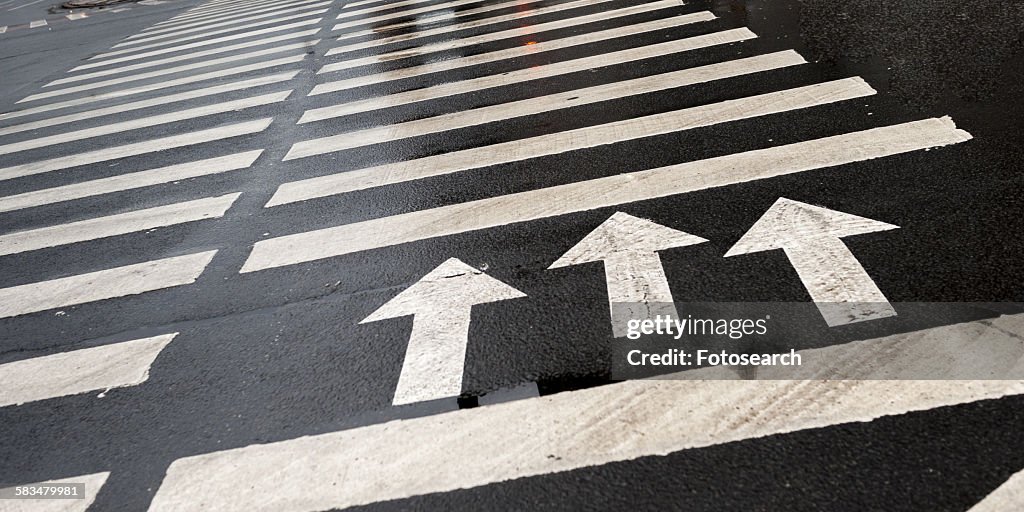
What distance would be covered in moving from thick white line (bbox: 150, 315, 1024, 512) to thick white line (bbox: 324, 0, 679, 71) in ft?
27.2

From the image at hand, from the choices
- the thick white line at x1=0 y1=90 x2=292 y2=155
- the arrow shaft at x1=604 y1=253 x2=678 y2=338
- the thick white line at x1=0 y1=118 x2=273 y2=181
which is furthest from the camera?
the thick white line at x1=0 y1=90 x2=292 y2=155

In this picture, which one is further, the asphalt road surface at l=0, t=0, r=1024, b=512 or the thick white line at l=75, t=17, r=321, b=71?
the thick white line at l=75, t=17, r=321, b=71

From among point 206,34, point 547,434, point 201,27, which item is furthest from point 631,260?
point 201,27

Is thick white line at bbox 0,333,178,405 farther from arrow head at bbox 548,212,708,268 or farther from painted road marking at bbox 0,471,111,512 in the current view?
arrow head at bbox 548,212,708,268

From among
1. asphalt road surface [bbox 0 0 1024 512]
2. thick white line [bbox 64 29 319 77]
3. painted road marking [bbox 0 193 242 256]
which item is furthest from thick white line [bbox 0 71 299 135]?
painted road marking [bbox 0 193 242 256]

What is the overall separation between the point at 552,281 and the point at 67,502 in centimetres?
247

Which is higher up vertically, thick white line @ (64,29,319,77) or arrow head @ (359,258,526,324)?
thick white line @ (64,29,319,77)

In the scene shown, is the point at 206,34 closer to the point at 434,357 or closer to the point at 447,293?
the point at 447,293

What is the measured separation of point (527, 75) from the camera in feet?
30.2

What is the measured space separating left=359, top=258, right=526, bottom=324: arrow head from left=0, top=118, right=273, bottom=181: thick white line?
4.67m

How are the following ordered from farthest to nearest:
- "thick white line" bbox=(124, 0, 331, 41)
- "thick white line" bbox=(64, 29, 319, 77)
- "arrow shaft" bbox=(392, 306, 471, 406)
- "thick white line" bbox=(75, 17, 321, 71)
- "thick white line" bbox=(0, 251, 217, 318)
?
1. "thick white line" bbox=(124, 0, 331, 41)
2. "thick white line" bbox=(75, 17, 321, 71)
3. "thick white line" bbox=(64, 29, 319, 77)
4. "thick white line" bbox=(0, 251, 217, 318)
5. "arrow shaft" bbox=(392, 306, 471, 406)

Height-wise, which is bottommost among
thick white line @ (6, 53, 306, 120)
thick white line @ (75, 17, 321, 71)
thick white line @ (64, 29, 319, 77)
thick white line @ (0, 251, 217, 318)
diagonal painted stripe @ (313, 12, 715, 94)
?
thick white line @ (0, 251, 217, 318)

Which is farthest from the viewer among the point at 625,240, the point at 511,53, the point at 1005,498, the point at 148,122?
the point at 511,53

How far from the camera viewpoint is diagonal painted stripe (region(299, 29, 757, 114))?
9.05 meters
